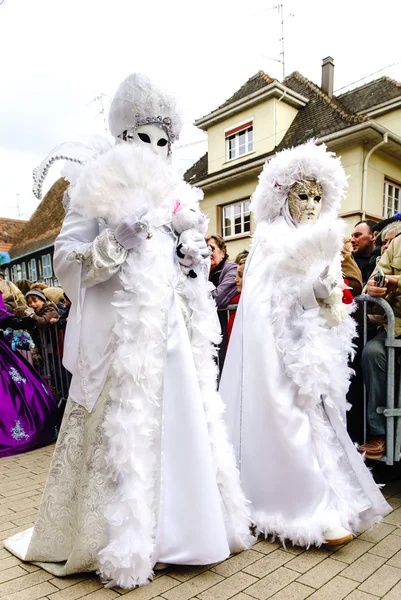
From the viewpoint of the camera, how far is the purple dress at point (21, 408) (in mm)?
4547

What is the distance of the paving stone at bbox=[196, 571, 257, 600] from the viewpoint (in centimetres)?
207

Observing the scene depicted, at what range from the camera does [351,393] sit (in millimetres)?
3514

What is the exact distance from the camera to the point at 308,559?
94.0 inches

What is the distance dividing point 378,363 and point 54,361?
152 inches

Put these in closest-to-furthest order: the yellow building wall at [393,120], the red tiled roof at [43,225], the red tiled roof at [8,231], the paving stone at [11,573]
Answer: the paving stone at [11,573] → the yellow building wall at [393,120] → the red tiled roof at [43,225] → the red tiled roof at [8,231]

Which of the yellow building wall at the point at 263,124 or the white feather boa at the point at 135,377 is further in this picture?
the yellow building wall at the point at 263,124

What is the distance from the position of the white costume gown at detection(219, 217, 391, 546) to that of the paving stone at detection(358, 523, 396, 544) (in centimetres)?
9

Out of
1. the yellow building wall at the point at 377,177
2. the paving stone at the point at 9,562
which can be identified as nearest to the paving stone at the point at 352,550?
the paving stone at the point at 9,562

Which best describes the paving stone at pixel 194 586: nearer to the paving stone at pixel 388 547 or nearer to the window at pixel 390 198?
the paving stone at pixel 388 547

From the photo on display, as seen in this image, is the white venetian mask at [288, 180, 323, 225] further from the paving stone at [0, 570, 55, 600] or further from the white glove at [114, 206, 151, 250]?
the paving stone at [0, 570, 55, 600]

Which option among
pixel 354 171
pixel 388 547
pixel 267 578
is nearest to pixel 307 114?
pixel 354 171

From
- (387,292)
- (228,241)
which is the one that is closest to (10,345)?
(387,292)

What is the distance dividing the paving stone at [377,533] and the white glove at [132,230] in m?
2.10

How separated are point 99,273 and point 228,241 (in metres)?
13.1
